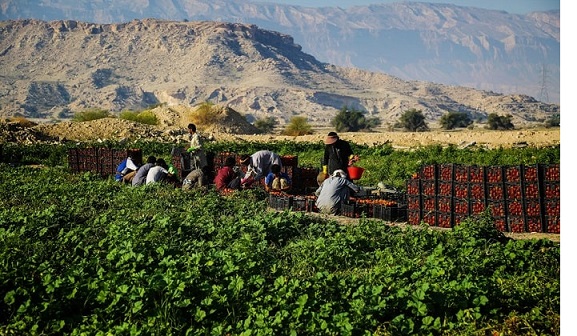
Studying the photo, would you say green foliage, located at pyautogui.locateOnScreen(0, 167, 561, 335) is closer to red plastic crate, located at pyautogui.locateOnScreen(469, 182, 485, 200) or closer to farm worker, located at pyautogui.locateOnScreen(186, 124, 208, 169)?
red plastic crate, located at pyautogui.locateOnScreen(469, 182, 485, 200)

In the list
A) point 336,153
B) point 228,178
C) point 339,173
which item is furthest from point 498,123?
point 339,173

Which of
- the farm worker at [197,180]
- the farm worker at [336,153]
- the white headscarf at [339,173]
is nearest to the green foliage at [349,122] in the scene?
the farm worker at [197,180]

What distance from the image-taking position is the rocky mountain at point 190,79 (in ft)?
460

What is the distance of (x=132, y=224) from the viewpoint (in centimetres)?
1056

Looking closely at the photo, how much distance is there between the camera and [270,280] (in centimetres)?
793

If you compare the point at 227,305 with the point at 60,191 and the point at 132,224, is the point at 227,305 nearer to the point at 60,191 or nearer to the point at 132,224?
the point at 132,224

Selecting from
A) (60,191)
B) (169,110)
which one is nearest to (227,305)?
(60,191)

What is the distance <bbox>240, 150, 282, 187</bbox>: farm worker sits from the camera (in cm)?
1522

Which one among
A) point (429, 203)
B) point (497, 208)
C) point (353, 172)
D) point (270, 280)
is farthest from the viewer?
point (353, 172)

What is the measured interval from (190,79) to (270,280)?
15013 centimetres

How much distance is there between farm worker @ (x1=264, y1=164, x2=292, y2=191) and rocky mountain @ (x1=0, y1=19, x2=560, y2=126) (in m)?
115

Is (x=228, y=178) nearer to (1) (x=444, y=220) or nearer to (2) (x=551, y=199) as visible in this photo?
(1) (x=444, y=220)

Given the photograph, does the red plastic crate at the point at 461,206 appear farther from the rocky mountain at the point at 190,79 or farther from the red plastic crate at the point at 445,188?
the rocky mountain at the point at 190,79

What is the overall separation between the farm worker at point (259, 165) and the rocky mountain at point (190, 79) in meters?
115
